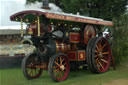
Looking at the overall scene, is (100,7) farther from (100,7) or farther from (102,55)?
(102,55)

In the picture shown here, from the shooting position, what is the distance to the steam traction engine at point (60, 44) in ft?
17.2

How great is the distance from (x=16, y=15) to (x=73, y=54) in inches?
84.5

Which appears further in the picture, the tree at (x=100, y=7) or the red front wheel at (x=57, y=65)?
the tree at (x=100, y=7)

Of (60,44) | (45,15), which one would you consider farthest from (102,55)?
(45,15)

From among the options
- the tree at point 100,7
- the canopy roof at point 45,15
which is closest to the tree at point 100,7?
the tree at point 100,7

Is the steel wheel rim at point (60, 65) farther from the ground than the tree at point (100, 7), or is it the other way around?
the tree at point (100, 7)

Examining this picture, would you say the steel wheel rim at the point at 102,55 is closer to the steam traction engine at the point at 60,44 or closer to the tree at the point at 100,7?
the steam traction engine at the point at 60,44

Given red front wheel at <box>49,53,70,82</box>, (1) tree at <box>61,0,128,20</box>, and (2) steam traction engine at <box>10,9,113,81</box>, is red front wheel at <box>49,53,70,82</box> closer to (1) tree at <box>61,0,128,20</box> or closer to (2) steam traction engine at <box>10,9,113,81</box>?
(2) steam traction engine at <box>10,9,113,81</box>

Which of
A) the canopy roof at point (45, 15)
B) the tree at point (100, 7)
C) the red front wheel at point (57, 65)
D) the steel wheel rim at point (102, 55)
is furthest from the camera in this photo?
the tree at point (100, 7)

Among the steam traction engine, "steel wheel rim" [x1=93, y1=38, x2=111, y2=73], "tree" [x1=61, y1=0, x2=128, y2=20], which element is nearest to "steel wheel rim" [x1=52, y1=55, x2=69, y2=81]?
the steam traction engine

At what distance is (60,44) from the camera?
18.8ft

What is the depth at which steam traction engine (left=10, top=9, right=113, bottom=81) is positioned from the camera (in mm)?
5230

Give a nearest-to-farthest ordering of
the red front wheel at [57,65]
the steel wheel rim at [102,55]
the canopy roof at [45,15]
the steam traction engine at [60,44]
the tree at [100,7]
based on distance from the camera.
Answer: the canopy roof at [45,15]
the red front wheel at [57,65]
the steam traction engine at [60,44]
the steel wheel rim at [102,55]
the tree at [100,7]

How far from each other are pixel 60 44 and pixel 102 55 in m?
1.82
